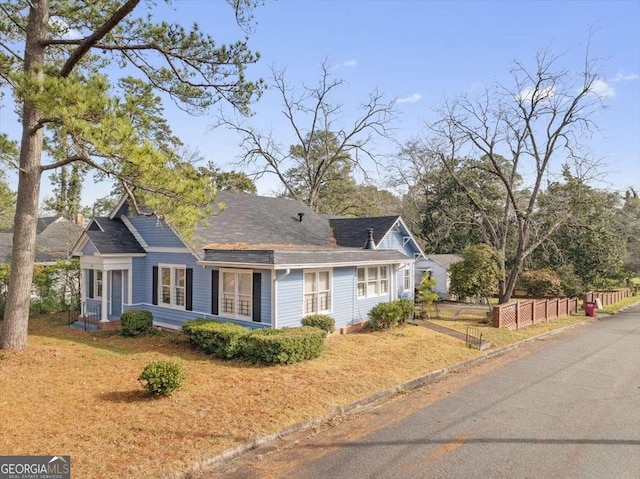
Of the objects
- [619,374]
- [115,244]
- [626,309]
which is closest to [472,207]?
[626,309]

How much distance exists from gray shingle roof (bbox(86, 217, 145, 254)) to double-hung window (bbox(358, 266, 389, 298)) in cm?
926

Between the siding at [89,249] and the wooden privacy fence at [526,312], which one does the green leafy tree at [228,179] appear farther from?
the wooden privacy fence at [526,312]

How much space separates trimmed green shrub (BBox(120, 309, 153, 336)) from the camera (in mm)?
15055

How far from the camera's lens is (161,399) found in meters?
8.54

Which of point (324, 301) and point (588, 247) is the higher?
point (588, 247)

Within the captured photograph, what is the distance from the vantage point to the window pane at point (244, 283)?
14125 millimetres

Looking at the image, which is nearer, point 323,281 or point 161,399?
point 161,399

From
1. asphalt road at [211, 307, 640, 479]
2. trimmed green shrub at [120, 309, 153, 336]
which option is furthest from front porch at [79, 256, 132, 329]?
asphalt road at [211, 307, 640, 479]

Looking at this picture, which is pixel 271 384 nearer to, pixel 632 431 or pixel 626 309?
pixel 632 431

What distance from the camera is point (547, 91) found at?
70.3ft

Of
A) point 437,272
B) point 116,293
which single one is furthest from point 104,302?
point 437,272

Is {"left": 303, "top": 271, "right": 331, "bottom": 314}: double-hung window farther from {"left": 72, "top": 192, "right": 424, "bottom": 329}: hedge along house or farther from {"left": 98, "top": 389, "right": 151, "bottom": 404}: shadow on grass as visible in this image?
{"left": 98, "top": 389, "right": 151, "bottom": 404}: shadow on grass

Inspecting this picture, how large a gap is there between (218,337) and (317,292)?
418cm

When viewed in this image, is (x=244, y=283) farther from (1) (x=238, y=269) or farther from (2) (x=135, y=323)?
(2) (x=135, y=323)
